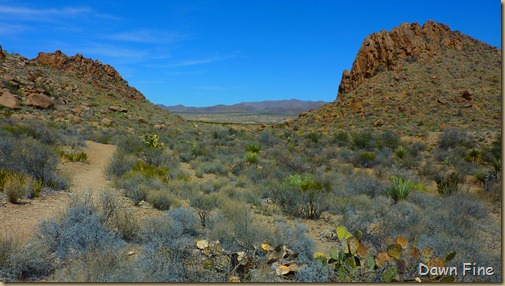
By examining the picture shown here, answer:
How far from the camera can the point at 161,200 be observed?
7.60 meters

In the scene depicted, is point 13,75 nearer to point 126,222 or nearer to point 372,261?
point 126,222

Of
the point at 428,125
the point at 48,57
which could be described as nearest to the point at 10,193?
the point at 428,125

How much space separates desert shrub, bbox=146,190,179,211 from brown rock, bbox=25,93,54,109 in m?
27.1

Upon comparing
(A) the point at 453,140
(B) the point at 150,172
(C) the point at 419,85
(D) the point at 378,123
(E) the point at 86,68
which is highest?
(E) the point at 86,68

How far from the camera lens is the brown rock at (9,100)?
87.0 feet

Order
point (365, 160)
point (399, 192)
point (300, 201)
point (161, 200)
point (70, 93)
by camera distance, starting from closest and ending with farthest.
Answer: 1. point (161, 200)
2. point (300, 201)
3. point (399, 192)
4. point (365, 160)
5. point (70, 93)

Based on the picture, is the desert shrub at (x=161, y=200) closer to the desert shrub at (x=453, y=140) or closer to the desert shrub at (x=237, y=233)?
the desert shrub at (x=237, y=233)

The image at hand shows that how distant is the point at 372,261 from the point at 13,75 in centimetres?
4129

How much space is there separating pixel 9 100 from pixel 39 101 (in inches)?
106

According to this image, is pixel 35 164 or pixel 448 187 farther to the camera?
pixel 448 187

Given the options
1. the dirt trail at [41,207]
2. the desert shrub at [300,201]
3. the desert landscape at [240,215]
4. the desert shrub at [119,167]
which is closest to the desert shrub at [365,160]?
the desert landscape at [240,215]

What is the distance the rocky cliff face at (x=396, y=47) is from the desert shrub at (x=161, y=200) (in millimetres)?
43314

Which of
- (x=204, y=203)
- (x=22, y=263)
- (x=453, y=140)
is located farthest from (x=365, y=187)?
(x=453, y=140)

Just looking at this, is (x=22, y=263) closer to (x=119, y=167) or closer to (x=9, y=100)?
(x=119, y=167)
